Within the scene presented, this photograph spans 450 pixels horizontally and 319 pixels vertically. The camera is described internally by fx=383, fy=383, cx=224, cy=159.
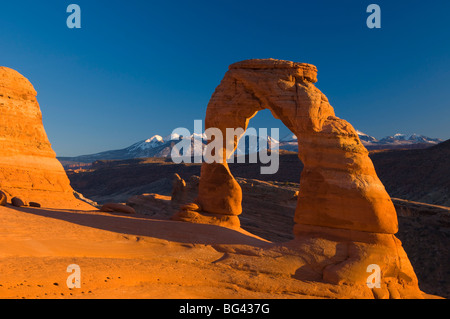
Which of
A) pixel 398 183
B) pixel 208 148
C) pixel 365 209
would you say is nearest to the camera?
pixel 365 209

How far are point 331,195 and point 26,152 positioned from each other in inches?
562

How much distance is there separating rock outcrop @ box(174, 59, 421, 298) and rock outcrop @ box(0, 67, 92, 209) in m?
10.7

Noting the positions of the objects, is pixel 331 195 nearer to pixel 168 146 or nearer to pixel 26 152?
pixel 26 152

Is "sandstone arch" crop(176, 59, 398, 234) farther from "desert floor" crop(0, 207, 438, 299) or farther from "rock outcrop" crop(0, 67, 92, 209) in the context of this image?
"rock outcrop" crop(0, 67, 92, 209)

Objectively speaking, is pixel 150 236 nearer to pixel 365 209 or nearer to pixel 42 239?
pixel 42 239

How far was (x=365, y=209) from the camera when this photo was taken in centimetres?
1038

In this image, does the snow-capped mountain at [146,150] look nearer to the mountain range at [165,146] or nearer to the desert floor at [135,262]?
the mountain range at [165,146]

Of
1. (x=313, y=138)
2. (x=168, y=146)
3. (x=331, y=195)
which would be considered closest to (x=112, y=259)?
(x=331, y=195)

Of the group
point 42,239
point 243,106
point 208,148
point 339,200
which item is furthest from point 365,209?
point 42,239

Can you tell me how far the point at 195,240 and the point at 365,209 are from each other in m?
4.78

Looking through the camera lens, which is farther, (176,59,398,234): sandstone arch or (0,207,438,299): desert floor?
(176,59,398,234): sandstone arch

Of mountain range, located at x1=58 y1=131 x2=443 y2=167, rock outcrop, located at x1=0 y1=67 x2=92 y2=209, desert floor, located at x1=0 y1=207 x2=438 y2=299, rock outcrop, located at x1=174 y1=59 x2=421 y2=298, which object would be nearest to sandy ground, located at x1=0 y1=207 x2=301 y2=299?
desert floor, located at x1=0 y1=207 x2=438 y2=299

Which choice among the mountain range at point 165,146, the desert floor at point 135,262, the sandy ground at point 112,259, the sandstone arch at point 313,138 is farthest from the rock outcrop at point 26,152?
the mountain range at point 165,146

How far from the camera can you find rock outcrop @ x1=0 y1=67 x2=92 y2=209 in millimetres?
17078
